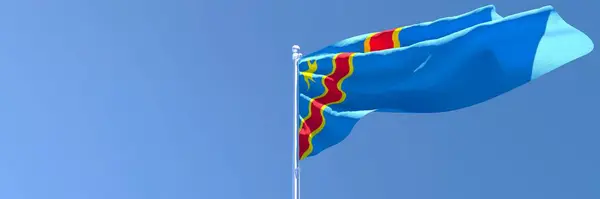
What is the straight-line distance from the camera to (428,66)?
34.1 ft

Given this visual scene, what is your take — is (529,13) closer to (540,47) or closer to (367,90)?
(540,47)

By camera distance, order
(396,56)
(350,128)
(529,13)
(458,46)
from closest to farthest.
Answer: (529,13) < (458,46) < (396,56) < (350,128)

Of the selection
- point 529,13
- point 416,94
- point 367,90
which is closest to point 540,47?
point 529,13

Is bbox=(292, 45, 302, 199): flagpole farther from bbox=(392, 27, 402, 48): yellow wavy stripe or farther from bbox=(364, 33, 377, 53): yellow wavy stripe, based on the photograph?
bbox=(392, 27, 402, 48): yellow wavy stripe

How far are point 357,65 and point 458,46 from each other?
1.63 meters

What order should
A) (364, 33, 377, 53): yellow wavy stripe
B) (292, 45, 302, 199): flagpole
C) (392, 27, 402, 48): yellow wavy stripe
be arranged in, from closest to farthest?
(292, 45, 302, 199): flagpole, (392, 27, 402, 48): yellow wavy stripe, (364, 33, 377, 53): yellow wavy stripe

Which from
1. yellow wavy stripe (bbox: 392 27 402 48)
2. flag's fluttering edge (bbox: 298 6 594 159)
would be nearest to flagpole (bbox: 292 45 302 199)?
flag's fluttering edge (bbox: 298 6 594 159)

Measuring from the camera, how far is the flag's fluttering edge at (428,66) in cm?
936

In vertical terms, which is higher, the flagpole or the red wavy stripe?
the red wavy stripe

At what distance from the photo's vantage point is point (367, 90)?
11195 mm

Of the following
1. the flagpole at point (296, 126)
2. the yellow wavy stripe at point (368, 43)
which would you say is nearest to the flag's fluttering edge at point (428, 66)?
the yellow wavy stripe at point (368, 43)

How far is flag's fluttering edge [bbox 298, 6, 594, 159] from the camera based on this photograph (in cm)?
936

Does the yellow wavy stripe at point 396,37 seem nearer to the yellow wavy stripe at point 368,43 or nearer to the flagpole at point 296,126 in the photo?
the yellow wavy stripe at point 368,43

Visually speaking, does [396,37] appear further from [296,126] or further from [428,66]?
[296,126]
